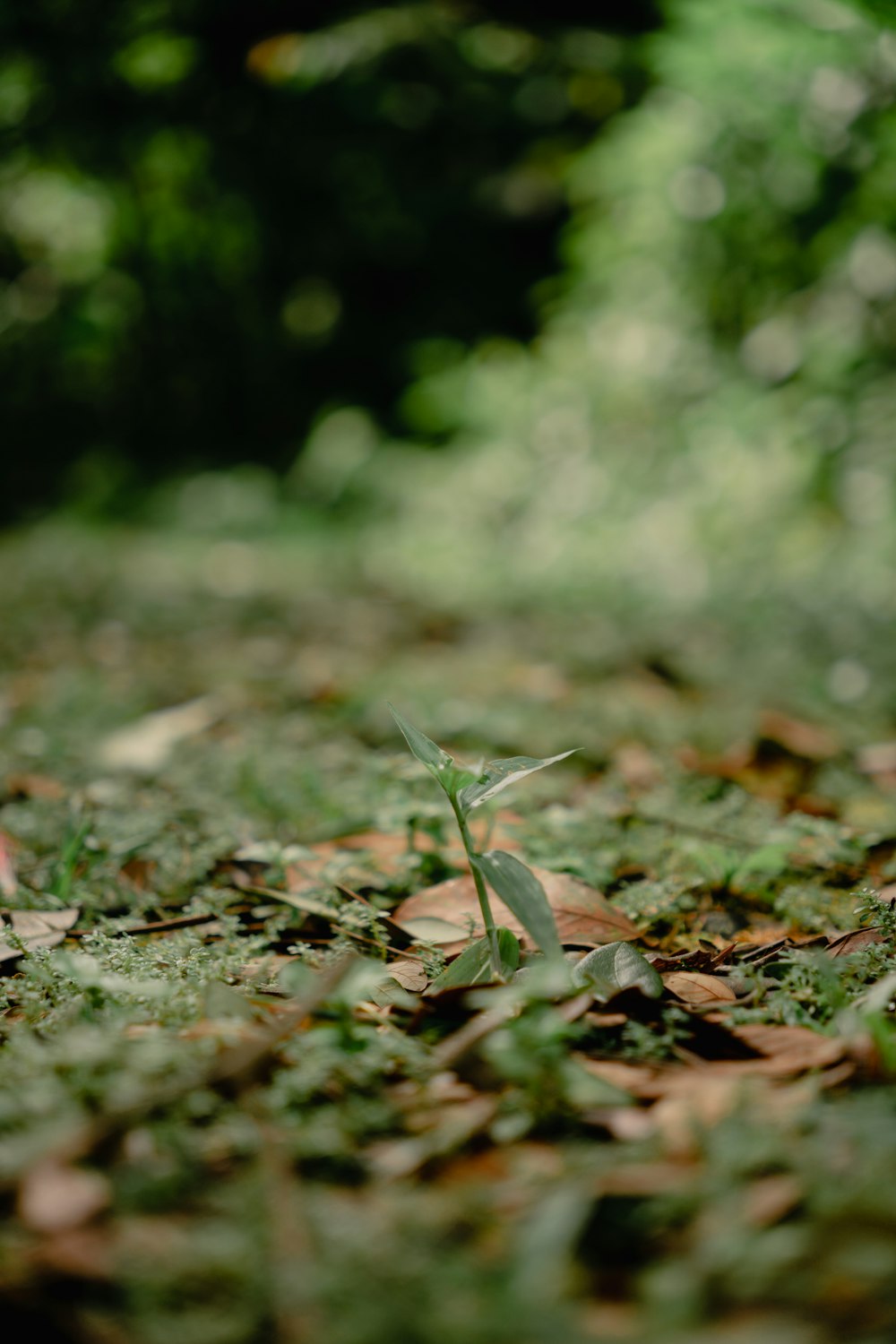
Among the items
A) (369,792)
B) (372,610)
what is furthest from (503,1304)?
(372,610)

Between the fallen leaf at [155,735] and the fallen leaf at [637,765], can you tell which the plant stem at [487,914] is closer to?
the fallen leaf at [637,765]

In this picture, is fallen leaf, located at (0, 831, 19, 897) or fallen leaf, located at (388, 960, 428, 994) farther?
fallen leaf, located at (0, 831, 19, 897)

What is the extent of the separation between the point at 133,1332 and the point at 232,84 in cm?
665

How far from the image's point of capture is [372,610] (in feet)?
13.7

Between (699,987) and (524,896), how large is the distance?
0.95ft

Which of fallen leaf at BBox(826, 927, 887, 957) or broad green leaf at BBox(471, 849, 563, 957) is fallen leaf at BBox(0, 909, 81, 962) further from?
fallen leaf at BBox(826, 927, 887, 957)

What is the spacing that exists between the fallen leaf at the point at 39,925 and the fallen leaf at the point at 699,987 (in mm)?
834

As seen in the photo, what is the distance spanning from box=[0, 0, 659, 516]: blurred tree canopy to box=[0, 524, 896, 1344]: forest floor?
501cm

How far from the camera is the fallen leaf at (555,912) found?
1.41 meters

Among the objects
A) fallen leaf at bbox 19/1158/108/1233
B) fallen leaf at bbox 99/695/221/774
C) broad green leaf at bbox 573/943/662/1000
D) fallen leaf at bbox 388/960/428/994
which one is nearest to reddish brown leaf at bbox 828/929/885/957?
broad green leaf at bbox 573/943/662/1000

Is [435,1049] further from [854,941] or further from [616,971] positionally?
[854,941]

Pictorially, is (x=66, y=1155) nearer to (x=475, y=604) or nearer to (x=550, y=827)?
(x=550, y=827)

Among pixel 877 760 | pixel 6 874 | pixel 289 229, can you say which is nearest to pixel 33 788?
pixel 6 874

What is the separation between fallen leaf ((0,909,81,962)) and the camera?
1372 mm
